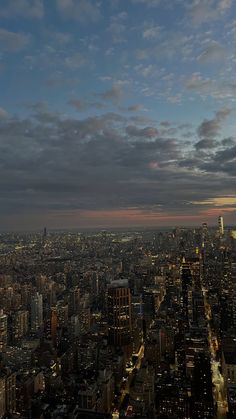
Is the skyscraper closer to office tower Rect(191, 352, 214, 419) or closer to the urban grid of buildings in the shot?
the urban grid of buildings

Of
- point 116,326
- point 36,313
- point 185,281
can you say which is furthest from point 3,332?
point 185,281

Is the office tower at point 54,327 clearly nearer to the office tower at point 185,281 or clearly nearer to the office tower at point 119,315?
the office tower at point 119,315

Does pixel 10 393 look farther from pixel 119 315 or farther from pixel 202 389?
pixel 119 315

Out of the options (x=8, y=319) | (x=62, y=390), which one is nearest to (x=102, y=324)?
(x=8, y=319)

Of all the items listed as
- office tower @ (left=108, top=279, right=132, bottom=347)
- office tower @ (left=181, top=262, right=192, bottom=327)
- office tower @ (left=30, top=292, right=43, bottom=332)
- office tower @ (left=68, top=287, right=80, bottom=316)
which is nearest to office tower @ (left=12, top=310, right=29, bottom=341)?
office tower @ (left=30, top=292, right=43, bottom=332)

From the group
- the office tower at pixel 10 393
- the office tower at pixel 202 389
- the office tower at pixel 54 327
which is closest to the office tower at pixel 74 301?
the office tower at pixel 54 327

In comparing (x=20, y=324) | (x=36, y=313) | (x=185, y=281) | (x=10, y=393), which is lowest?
(x=10, y=393)
